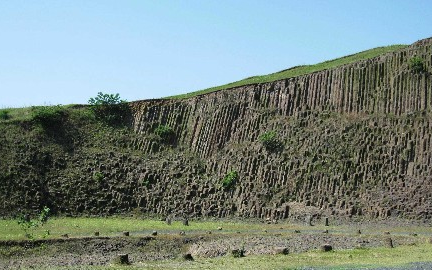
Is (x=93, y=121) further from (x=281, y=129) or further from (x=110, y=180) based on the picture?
(x=281, y=129)

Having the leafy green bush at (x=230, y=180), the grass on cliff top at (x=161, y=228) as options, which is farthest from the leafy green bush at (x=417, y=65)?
the leafy green bush at (x=230, y=180)

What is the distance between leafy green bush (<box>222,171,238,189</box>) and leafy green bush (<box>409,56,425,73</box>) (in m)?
17.8

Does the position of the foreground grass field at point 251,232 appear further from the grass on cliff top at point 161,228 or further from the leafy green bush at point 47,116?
the leafy green bush at point 47,116

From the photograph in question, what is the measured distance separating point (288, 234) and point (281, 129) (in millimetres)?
19605

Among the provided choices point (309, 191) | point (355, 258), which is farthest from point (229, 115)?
point (355, 258)

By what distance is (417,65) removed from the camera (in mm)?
55469

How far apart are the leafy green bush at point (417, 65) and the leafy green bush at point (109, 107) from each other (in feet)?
93.8

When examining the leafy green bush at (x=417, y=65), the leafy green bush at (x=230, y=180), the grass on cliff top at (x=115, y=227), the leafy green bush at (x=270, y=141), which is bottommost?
the grass on cliff top at (x=115, y=227)

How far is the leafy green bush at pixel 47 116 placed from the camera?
62.7 metres

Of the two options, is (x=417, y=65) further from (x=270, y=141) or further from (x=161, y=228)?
(x=161, y=228)

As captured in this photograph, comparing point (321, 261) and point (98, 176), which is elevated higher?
point (98, 176)

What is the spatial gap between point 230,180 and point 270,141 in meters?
5.01

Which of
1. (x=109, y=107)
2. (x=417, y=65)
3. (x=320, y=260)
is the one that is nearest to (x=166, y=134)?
(x=109, y=107)

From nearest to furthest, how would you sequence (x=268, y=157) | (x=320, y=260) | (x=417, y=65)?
(x=320, y=260) < (x=417, y=65) < (x=268, y=157)
